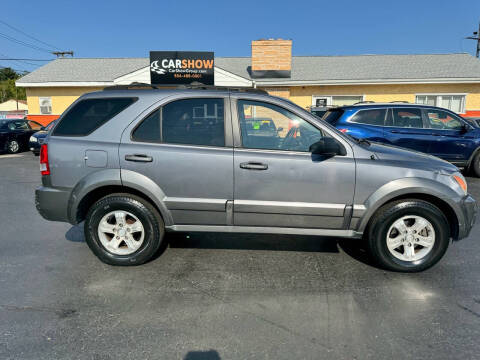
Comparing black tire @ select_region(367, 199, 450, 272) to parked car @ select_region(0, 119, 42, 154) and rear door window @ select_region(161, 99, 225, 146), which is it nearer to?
rear door window @ select_region(161, 99, 225, 146)

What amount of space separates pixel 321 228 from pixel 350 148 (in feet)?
2.92

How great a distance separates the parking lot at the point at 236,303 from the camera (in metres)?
2.38

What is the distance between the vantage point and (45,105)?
2080cm

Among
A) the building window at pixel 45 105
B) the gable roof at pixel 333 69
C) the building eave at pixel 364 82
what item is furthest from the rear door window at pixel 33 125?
the building eave at pixel 364 82

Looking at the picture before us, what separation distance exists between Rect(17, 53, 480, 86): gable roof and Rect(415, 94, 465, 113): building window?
3.17 ft

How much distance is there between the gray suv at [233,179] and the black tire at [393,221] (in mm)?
11

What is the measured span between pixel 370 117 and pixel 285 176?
5274 mm

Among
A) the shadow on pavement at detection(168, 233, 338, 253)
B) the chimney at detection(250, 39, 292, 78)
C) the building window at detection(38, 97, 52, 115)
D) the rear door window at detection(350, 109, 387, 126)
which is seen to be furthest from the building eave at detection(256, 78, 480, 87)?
the shadow on pavement at detection(168, 233, 338, 253)

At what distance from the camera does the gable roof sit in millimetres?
17859

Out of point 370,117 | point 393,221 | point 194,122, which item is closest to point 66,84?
point 370,117

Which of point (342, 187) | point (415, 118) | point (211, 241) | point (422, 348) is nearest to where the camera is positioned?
point (422, 348)

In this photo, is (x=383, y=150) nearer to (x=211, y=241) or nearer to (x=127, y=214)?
(x=211, y=241)

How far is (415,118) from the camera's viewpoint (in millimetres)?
7918

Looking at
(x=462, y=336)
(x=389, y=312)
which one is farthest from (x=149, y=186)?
(x=462, y=336)
